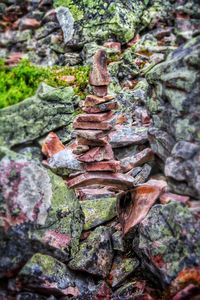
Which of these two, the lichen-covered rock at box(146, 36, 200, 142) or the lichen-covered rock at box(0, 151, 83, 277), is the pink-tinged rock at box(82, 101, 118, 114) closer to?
the lichen-covered rock at box(146, 36, 200, 142)

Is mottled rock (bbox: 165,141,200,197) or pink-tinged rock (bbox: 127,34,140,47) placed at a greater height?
mottled rock (bbox: 165,141,200,197)

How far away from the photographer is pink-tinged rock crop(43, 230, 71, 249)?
9141 mm

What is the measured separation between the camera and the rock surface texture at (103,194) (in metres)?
8.66

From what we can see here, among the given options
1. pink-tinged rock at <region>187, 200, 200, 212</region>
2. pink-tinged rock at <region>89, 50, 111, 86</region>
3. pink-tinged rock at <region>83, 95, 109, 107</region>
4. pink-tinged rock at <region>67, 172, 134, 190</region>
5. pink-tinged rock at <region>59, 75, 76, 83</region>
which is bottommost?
pink-tinged rock at <region>67, 172, 134, 190</region>

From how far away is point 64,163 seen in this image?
1195 cm

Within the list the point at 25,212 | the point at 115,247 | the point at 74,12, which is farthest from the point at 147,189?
the point at 74,12

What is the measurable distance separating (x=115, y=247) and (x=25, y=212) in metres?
2.84

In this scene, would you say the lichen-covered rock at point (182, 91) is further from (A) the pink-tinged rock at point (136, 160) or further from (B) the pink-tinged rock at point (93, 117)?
(A) the pink-tinged rock at point (136, 160)

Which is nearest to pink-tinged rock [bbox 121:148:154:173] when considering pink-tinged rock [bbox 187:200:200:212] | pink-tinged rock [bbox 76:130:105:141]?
pink-tinged rock [bbox 76:130:105:141]

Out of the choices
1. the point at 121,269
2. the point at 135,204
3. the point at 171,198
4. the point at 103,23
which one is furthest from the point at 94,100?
the point at 103,23

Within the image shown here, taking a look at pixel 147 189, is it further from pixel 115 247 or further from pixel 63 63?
pixel 63 63

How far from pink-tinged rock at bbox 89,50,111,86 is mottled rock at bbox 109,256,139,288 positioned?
4.90m

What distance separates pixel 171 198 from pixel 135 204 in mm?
1369

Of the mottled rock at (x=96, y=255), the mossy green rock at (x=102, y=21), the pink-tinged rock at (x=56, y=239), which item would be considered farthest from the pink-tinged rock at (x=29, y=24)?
the pink-tinged rock at (x=56, y=239)
